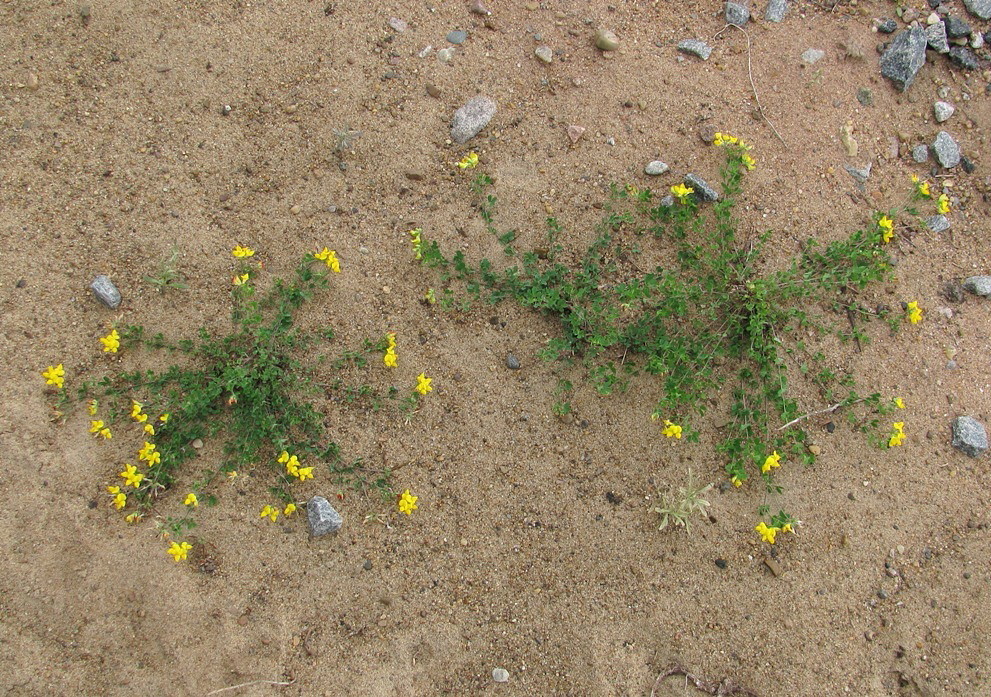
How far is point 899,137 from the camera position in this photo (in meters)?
4.95

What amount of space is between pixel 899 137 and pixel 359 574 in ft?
14.5

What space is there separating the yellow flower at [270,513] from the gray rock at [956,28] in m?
5.41

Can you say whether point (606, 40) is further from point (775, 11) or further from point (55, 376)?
point (55, 376)

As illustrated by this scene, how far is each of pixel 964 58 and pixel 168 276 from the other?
5411mm

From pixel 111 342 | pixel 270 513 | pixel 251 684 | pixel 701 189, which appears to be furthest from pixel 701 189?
pixel 251 684

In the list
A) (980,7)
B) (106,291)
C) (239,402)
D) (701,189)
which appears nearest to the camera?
(239,402)

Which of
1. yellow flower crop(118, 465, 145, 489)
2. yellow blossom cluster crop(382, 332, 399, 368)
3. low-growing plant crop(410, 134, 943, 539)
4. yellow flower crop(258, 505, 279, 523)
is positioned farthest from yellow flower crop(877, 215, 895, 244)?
yellow flower crop(118, 465, 145, 489)

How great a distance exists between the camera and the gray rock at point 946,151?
490 centimetres

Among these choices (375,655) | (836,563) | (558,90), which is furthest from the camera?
(558,90)

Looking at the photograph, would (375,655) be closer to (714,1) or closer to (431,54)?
(431,54)

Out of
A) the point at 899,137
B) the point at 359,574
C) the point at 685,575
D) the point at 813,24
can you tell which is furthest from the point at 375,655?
the point at 813,24

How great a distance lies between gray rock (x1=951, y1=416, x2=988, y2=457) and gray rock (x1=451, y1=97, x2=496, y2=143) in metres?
3.41

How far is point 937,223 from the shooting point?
4.74m

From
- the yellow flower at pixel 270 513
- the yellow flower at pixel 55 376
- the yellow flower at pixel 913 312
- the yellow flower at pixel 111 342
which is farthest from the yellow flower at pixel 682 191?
the yellow flower at pixel 55 376
